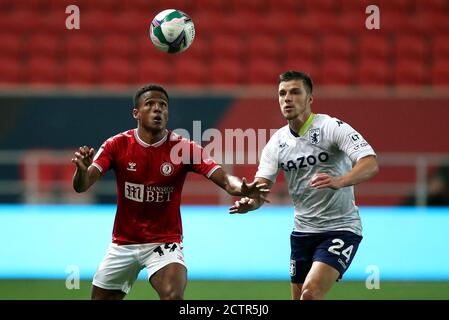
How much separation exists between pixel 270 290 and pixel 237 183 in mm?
3545

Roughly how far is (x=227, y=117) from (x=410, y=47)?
4.37 m

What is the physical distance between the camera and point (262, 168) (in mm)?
6824

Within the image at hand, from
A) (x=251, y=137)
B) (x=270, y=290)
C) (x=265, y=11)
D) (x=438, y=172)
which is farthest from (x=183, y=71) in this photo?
(x=270, y=290)

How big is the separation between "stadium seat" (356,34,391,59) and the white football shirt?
28.8 feet

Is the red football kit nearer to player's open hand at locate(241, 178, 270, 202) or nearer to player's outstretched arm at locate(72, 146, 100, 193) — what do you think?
player's outstretched arm at locate(72, 146, 100, 193)

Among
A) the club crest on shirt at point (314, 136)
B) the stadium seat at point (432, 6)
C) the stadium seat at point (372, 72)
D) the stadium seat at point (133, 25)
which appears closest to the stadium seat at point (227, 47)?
the stadium seat at point (133, 25)

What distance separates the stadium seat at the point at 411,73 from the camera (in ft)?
50.0

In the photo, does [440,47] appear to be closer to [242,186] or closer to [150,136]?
[150,136]

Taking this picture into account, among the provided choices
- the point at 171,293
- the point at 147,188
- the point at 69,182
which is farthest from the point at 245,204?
the point at 69,182

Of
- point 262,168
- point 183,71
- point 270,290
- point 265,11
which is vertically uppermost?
point 265,11

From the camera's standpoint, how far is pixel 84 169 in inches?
243

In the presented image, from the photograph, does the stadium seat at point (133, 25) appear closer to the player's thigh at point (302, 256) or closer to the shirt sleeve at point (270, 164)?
the shirt sleeve at point (270, 164)

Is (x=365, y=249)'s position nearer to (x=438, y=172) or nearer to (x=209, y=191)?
(x=438, y=172)

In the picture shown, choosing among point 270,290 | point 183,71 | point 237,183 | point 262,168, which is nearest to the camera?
point 237,183
